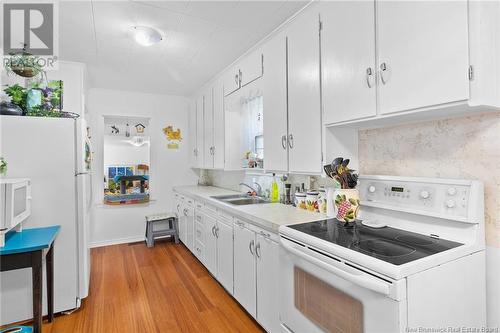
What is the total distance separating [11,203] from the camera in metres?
1.70

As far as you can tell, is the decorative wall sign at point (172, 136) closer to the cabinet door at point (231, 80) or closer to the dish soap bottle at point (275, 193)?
the cabinet door at point (231, 80)

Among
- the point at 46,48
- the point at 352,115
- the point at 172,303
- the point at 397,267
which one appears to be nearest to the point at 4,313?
the point at 172,303

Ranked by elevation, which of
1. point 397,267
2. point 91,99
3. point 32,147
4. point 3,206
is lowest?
point 397,267

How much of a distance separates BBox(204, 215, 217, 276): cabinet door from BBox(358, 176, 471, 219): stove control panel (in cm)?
158

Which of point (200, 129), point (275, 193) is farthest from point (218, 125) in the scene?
point (275, 193)

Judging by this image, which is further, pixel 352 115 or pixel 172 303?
pixel 172 303

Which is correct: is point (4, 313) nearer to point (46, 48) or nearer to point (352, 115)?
point (46, 48)

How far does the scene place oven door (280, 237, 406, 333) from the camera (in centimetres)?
96

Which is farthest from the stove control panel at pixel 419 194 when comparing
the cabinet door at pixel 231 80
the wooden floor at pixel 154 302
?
the cabinet door at pixel 231 80

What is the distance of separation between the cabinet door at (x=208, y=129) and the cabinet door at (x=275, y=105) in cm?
135

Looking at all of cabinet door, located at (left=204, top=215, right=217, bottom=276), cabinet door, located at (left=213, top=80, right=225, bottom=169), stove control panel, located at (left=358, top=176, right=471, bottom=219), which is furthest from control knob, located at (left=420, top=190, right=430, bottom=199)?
cabinet door, located at (left=213, top=80, right=225, bottom=169)

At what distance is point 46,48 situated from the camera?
2.55 meters

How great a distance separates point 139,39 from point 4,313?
96.3 inches

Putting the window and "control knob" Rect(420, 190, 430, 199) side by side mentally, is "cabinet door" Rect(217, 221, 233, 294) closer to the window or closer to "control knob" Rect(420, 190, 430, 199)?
"control knob" Rect(420, 190, 430, 199)
